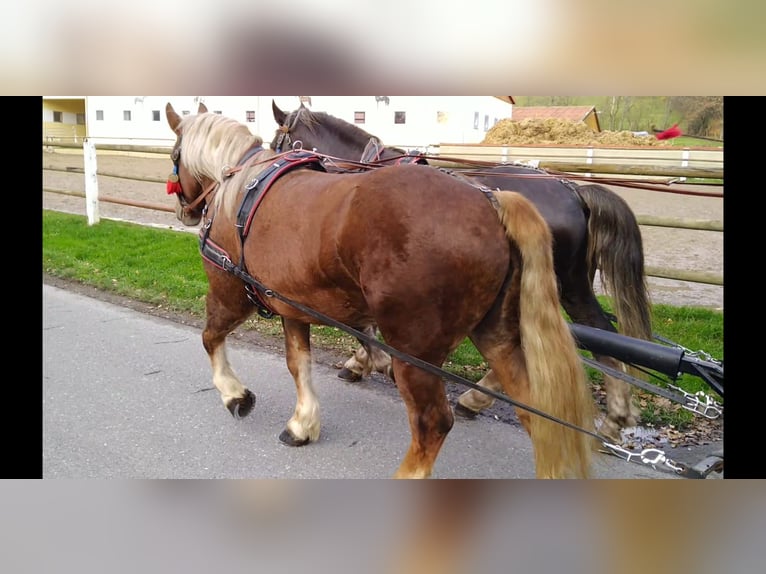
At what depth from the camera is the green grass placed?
3.58 meters

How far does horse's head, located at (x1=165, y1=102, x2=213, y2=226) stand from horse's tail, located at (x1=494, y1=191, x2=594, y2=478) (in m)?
1.86

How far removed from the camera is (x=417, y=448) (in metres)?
2.17

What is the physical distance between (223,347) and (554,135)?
264 cm

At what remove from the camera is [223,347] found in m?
3.08

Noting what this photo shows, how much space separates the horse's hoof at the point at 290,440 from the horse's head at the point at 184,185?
53.1 inches

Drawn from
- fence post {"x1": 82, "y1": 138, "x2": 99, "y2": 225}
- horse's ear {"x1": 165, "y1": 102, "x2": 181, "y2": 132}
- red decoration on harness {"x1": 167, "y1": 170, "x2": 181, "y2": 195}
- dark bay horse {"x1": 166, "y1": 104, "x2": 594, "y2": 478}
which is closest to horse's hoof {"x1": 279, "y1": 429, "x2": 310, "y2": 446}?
dark bay horse {"x1": 166, "y1": 104, "x2": 594, "y2": 478}

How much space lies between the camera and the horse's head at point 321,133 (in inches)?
142

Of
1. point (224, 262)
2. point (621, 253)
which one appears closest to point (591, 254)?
point (621, 253)

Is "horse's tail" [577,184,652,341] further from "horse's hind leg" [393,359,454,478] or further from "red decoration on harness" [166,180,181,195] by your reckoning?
"red decoration on harness" [166,180,181,195]

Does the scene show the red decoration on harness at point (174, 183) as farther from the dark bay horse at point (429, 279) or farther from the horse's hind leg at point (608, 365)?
the horse's hind leg at point (608, 365)

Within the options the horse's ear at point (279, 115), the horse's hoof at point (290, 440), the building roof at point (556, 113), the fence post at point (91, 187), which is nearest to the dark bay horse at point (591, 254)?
the building roof at point (556, 113)
